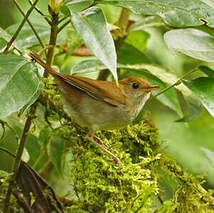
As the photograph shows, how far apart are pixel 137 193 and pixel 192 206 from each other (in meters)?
0.55

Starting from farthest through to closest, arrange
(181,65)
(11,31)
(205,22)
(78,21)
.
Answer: (181,65) < (11,31) < (205,22) < (78,21)

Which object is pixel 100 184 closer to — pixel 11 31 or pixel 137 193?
pixel 137 193

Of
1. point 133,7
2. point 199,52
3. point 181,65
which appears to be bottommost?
point 181,65

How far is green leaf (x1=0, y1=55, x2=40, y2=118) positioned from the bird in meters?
A: 0.42

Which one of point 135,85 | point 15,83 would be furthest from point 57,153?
point 15,83

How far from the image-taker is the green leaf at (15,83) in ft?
6.40

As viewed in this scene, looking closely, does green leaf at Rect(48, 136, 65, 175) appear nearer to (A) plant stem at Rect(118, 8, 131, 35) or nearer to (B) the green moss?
(B) the green moss

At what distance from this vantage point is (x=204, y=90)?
91.1 inches

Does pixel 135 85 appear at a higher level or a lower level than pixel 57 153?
higher

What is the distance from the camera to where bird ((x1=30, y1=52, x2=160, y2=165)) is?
2.84m

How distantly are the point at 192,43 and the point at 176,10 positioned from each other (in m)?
0.24

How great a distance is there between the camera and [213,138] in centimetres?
572

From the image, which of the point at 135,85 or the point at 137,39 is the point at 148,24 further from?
the point at 135,85

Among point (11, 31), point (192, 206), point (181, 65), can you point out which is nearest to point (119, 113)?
point (192, 206)
